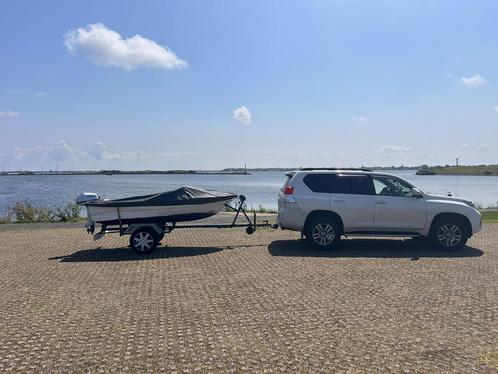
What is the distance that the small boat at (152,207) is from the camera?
10414mm

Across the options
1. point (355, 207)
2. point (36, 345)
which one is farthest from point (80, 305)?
point (355, 207)

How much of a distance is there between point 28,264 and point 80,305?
3.61 meters

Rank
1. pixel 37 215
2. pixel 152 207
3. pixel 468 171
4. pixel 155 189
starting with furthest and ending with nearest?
pixel 468 171, pixel 155 189, pixel 37 215, pixel 152 207

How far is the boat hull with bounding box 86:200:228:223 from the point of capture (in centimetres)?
1043

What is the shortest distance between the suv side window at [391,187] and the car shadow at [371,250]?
1.29m

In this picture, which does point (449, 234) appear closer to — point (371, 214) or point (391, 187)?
point (391, 187)

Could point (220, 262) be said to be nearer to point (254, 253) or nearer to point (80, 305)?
point (254, 253)

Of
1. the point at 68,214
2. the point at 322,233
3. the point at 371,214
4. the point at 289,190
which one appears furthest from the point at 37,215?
the point at 371,214

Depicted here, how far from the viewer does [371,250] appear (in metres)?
10.6

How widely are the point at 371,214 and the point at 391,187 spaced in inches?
32.8

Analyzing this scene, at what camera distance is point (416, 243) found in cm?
1155

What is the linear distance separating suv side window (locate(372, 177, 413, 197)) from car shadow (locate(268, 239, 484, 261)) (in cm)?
129

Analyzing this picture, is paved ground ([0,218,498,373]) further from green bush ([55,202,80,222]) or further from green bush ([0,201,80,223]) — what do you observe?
green bush ([0,201,80,223])

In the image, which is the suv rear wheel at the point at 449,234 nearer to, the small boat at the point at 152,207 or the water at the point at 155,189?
the small boat at the point at 152,207
